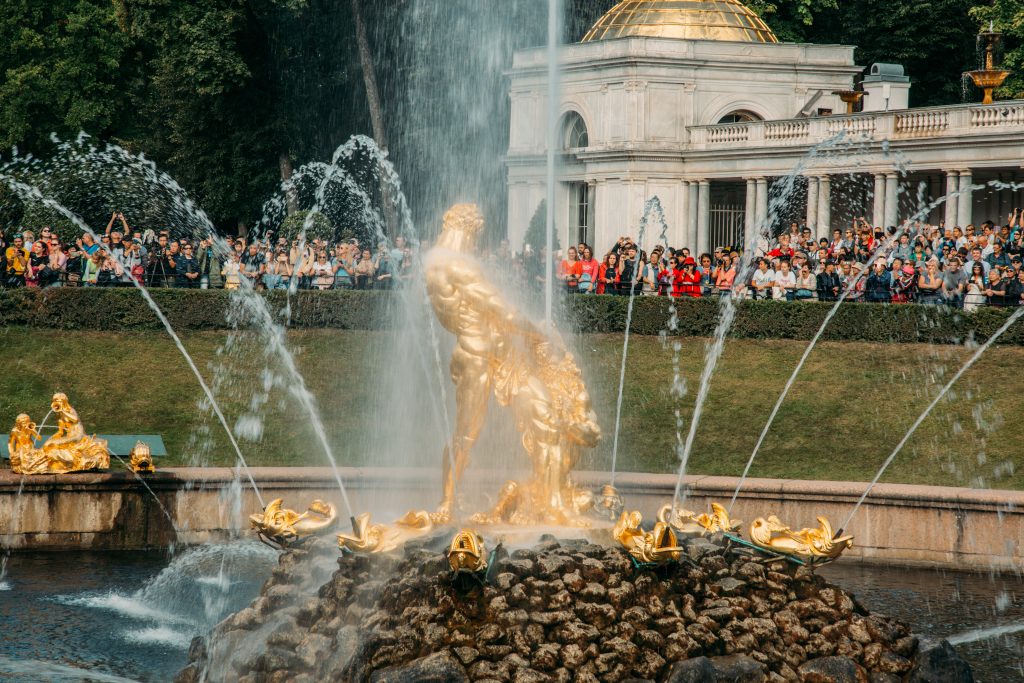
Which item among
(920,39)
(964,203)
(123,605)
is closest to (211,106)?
(920,39)

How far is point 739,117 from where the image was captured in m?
52.4

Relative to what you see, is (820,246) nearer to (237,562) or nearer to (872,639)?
(237,562)

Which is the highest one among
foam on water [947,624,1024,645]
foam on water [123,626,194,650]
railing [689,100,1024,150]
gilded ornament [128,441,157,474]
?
railing [689,100,1024,150]

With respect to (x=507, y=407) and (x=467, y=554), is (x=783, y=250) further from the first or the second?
(x=467, y=554)

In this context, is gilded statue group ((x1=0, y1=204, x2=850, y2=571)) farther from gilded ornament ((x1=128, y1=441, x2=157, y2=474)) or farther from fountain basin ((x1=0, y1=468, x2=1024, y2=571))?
gilded ornament ((x1=128, y1=441, x2=157, y2=474))

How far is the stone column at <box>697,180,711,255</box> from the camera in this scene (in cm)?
5109

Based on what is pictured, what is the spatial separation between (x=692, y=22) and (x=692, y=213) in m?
6.72

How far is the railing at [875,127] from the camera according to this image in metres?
41.6

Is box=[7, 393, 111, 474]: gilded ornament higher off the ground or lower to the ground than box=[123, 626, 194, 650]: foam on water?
higher

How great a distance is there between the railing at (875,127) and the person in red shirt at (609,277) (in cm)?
1574

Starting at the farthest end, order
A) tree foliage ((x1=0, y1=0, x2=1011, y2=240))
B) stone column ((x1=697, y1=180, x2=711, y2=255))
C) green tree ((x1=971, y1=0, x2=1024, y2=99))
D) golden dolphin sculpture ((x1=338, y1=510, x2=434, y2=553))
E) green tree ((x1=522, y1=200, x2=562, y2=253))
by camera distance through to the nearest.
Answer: tree foliage ((x1=0, y1=0, x2=1011, y2=240)) → stone column ((x1=697, y1=180, x2=711, y2=255)) → green tree ((x1=971, y1=0, x2=1024, y2=99)) → green tree ((x1=522, y1=200, x2=562, y2=253)) → golden dolphin sculpture ((x1=338, y1=510, x2=434, y2=553))

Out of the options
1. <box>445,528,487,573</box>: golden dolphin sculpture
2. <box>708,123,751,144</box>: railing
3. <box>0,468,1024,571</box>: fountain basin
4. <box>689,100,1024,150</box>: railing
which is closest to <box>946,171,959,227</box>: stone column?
<box>689,100,1024,150</box>: railing

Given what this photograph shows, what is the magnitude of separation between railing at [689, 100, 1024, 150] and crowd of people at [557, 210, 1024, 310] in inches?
429

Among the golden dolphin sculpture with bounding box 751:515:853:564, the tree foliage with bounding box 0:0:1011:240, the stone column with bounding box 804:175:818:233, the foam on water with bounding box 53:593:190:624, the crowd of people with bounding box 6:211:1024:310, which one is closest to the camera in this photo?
the golden dolphin sculpture with bounding box 751:515:853:564
